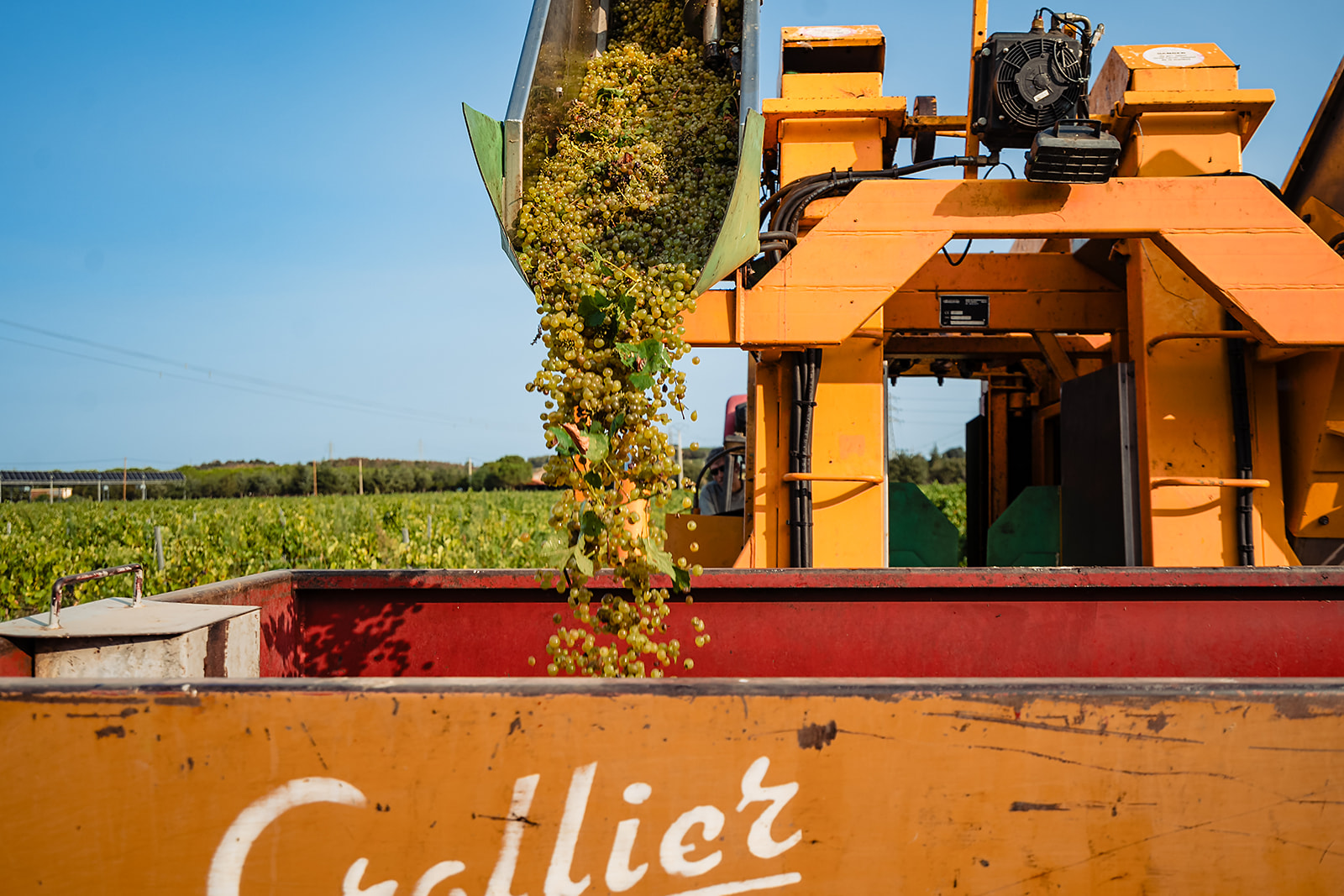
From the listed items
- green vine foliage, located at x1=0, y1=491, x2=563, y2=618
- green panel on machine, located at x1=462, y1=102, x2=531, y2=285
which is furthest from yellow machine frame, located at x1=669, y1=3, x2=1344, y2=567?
green vine foliage, located at x1=0, y1=491, x2=563, y2=618

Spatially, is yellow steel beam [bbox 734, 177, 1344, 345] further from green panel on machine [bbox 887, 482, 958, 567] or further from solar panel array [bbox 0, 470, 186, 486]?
solar panel array [bbox 0, 470, 186, 486]

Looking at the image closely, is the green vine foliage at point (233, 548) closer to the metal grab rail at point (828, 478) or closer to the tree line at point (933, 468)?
the metal grab rail at point (828, 478)

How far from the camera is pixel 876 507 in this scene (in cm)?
370

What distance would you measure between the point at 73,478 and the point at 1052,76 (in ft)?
226

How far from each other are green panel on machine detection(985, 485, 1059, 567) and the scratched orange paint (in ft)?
12.6

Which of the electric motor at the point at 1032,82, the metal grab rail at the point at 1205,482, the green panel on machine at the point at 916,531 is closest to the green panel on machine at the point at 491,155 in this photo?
the electric motor at the point at 1032,82

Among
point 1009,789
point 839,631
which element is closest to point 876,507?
point 839,631

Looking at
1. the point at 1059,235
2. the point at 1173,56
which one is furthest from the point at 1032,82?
the point at 1173,56

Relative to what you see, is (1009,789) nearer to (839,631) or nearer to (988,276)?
(839,631)

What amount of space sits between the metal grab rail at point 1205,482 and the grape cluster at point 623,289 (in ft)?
7.13

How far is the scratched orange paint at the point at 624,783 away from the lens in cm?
141

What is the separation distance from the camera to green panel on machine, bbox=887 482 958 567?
567 centimetres

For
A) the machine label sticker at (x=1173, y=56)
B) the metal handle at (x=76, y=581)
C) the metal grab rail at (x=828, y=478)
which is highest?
the machine label sticker at (x=1173, y=56)

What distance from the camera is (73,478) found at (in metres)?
57.8
